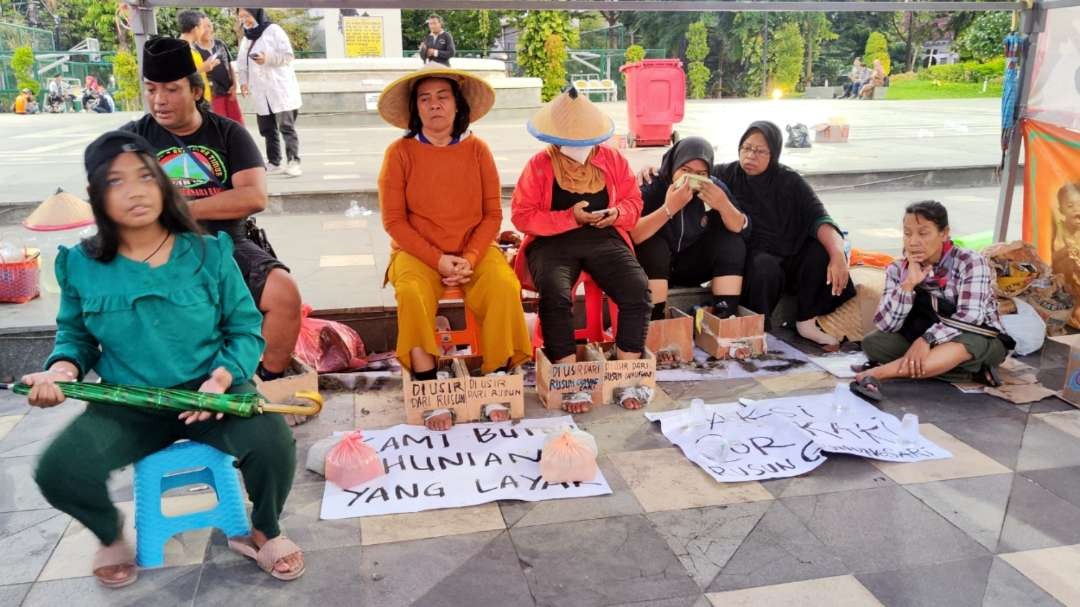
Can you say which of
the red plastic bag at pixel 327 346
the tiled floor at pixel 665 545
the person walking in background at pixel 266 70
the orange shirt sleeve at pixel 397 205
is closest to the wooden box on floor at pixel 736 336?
the tiled floor at pixel 665 545

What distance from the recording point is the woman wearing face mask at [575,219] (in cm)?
349

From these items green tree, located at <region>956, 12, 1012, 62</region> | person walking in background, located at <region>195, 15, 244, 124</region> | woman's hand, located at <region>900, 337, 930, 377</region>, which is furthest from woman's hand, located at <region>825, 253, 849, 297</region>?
green tree, located at <region>956, 12, 1012, 62</region>

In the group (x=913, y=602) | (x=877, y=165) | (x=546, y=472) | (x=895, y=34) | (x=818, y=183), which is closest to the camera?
(x=913, y=602)

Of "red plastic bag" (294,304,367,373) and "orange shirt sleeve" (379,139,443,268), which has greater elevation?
"orange shirt sleeve" (379,139,443,268)

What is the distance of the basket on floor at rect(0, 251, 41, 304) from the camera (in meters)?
4.04

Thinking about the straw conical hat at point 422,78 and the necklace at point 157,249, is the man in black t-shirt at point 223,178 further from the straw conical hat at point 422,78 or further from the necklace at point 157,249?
the necklace at point 157,249

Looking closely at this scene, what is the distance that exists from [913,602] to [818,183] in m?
7.37

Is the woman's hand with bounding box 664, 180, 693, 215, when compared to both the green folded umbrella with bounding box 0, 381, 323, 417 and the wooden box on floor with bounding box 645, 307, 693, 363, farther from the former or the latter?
the green folded umbrella with bounding box 0, 381, 323, 417

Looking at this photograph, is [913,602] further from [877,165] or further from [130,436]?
[877,165]

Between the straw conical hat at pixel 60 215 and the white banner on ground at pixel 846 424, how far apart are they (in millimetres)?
3518

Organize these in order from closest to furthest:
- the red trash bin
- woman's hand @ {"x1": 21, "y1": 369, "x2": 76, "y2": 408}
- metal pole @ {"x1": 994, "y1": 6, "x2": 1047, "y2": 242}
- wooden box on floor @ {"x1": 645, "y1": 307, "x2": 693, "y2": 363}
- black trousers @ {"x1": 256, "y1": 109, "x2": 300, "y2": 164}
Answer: woman's hand @ {"x1": 21, "y1": 369, "x2": 76, "y2": 408} < wooden box on floor @ {"x1": 645, "y1": 307, "x2": 693, "y2": 363} < metal pole @ {"x1": 994, "y1": 6, "x2": 1047, "y2": 242} < black trousers @ {"x1": 256, "y1": 109, "x2": 300, "y2": 164} < the red trash bin

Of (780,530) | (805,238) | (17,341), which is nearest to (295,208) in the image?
(17,341)

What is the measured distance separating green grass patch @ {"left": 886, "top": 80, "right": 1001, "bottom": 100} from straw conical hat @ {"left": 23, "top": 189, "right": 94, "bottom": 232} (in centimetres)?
2752

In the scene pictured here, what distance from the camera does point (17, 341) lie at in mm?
3664
